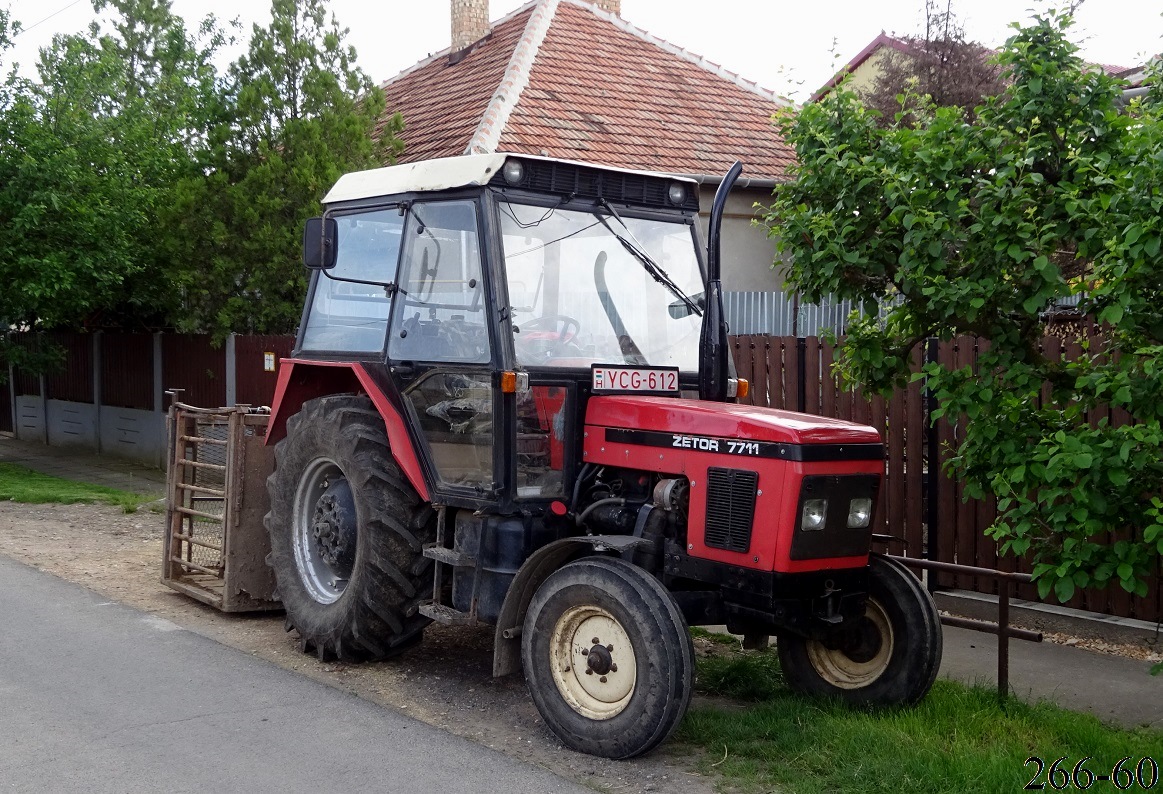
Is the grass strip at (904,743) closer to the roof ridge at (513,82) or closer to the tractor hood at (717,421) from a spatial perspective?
the tractor hood at (717,421)

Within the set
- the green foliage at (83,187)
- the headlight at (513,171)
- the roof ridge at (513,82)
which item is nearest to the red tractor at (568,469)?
the headlight at (513,171)

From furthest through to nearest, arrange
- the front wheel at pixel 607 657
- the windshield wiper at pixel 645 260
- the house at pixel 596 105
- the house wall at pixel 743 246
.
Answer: the house wall at pixel 743 246
the house at pixel 596 105
the windshield wiper at pixel 645 260
the front wheel at pixel 607 657

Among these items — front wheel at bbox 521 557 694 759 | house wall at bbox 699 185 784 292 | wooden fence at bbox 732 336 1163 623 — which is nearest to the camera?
front wheel at bbox 521 557 694 759

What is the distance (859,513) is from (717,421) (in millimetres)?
770

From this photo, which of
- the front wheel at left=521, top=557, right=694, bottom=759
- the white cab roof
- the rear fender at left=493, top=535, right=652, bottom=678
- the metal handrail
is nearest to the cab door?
the white cab roof

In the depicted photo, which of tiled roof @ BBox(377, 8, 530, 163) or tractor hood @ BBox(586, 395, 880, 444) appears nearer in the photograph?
tractor hood @ BBox(586, 395, 880, 444)

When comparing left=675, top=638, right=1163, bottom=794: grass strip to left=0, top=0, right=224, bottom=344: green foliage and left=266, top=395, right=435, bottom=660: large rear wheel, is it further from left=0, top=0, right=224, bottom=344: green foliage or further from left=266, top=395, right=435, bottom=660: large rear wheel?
left=0, top=0, right=224, bottom=344: green foliage

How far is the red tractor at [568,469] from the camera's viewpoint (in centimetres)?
535

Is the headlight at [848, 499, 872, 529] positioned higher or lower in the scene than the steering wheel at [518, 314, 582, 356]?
lower

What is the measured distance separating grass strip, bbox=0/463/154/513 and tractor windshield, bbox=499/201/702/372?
7710mm

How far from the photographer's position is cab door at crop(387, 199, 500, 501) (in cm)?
603

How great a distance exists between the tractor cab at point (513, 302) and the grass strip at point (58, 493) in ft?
22.8

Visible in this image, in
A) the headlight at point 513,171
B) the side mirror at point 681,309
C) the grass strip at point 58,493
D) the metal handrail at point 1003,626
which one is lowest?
the grass strip at point 58,493

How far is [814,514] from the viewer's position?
5355mm
